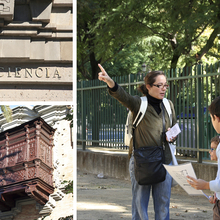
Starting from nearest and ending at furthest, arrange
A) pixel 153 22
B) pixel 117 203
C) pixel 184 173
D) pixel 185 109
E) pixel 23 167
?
pixel 184 173 < pixel 23 167 < pixel 117 203 < pixel 185 109 < pixel 153 22

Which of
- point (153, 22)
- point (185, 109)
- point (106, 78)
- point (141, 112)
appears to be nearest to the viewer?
point (106, 78)

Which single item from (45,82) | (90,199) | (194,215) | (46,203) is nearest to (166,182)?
(46,203)

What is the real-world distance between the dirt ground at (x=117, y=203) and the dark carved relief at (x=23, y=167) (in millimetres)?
2647

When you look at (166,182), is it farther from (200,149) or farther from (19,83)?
(200,149)

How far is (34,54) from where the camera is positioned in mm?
6465

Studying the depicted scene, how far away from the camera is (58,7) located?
21.8 feet

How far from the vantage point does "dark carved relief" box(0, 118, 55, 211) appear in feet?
11.1

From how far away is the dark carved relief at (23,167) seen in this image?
133 inches

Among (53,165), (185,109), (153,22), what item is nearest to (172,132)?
(53,165)

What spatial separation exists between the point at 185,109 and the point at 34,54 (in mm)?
3729

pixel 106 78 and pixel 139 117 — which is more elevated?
pixel 106 78

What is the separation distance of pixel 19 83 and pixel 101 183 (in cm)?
387

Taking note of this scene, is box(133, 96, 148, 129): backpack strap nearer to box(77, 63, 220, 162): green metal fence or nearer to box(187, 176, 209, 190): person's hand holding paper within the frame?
box(187, 176, 209, 190): person's hand holding paper

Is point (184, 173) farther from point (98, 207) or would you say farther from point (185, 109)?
point (185, 109)
